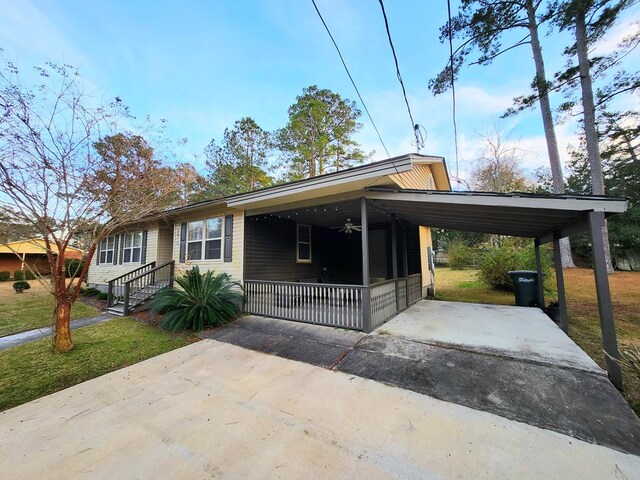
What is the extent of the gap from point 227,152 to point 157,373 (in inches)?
696

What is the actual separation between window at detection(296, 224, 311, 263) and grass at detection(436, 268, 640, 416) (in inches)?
213

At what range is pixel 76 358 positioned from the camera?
4.31 metres

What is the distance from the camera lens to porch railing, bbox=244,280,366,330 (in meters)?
5.36

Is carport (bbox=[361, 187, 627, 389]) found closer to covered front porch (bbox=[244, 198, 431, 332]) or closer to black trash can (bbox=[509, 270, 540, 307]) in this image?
covered front porch (bbox=[244, 198, 431, 332])

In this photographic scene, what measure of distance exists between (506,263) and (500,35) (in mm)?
8852

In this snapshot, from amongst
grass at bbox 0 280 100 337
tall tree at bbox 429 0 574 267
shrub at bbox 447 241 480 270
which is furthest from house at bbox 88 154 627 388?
shrub at bbox 447 241 480 270

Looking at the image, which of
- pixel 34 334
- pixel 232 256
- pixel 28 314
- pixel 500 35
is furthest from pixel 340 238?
pixel 28 314

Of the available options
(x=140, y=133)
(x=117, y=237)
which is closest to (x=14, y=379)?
(x=140, y=133)

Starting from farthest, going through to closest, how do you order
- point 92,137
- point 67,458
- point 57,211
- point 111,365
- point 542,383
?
1. point 92,137
2. point 57,211
3. point 111,365
4. point 542,383
5. point 67,458

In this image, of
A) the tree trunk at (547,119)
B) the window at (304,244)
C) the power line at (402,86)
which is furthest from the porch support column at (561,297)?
the window at (304,244)

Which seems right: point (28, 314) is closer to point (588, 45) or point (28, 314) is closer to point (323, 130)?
point (323, 130)

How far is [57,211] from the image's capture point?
4.74m

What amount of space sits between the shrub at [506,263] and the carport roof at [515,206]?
15.0 feet

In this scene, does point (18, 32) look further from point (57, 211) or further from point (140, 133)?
A: point (57, 211)
